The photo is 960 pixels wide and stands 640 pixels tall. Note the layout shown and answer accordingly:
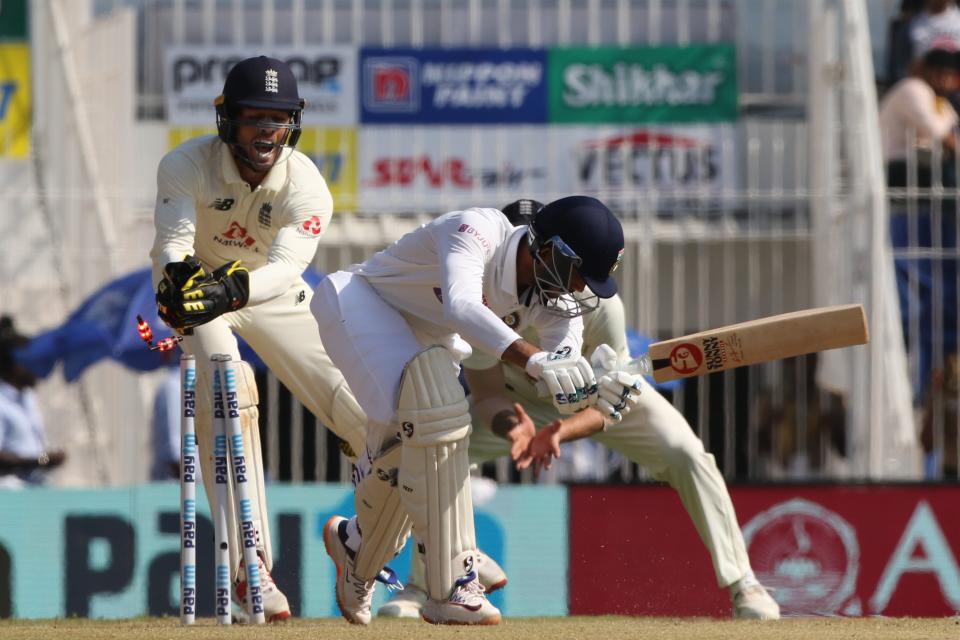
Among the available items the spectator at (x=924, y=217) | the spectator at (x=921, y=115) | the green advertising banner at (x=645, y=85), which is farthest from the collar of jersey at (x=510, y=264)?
the green advertising banner at (x=645, y=85)

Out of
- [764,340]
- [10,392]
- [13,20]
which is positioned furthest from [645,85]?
[764,340]

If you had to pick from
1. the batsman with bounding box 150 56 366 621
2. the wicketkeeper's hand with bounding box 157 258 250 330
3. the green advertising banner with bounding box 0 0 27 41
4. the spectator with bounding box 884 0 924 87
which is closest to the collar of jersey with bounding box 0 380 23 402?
the green advertising banner with bounding box 0 0 27 41

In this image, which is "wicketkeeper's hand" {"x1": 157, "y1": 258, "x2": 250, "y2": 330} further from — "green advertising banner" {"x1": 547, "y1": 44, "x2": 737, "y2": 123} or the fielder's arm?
"green advertising banner" {"x1": 547, "y1": 44, "x2": 737, "y2": 123}

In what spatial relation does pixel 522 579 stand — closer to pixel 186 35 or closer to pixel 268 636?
pixel 268 636

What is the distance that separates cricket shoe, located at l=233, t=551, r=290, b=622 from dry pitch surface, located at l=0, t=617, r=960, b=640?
13 centimetres

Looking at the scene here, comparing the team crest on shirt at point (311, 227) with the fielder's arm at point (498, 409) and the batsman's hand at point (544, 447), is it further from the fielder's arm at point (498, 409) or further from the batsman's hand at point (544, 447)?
the batsman's hand at point (544, 447)

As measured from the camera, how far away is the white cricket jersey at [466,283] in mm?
5543

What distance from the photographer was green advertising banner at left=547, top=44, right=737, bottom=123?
39.9ft

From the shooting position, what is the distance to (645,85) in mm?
12188

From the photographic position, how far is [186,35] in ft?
40.1

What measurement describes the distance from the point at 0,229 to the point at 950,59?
6.41 metres

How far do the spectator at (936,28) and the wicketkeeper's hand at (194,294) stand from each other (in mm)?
6912

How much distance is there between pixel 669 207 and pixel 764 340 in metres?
5.53

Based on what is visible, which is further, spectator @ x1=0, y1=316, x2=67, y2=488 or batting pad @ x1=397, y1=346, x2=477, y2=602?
spectator @ x1=0, y1=316, x2=67, y2=488
